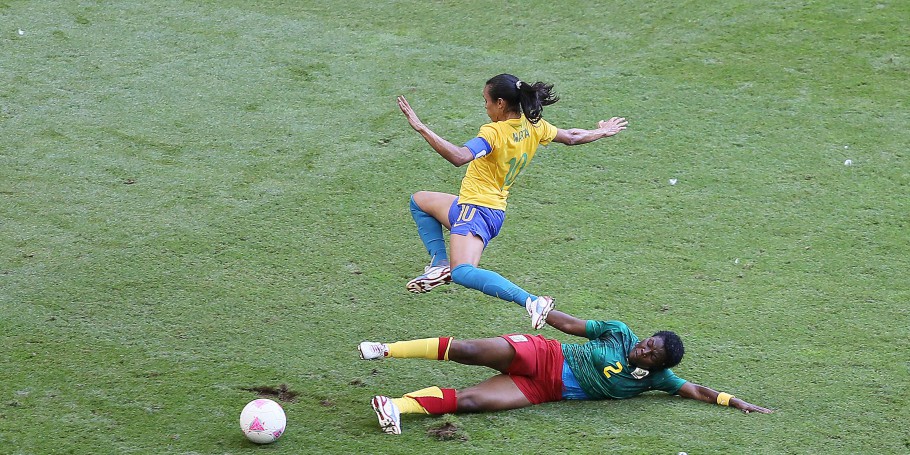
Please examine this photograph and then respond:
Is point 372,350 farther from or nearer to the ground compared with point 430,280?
nearer to the ground

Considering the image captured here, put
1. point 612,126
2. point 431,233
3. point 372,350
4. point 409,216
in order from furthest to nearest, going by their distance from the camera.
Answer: point 409,216, point 612,126, point 431,233, point 372,350

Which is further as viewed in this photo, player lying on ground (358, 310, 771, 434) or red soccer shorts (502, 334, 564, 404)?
red soccer shorts (502, 334, 564, 404)

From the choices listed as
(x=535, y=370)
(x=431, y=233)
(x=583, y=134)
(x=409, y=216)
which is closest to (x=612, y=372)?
(x=535, y=370)

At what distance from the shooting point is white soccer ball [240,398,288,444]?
5.96 meters

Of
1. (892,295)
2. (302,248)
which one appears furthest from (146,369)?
(892,295)

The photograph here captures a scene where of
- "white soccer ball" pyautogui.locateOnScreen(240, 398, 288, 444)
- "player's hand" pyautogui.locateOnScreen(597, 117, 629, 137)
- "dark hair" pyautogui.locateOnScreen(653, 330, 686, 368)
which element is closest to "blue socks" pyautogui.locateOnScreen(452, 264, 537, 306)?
"dark hair" pyautogui.locateOnScreen(653, 330, 686, 368)

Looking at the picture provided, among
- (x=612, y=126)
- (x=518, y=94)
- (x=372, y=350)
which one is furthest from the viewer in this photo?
(x=612, y=126)

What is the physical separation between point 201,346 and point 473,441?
2.22 m

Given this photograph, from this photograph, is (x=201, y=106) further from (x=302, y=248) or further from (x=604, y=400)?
(x=604, y=400)

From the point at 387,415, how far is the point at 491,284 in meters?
1.04

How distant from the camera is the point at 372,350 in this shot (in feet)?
21.4

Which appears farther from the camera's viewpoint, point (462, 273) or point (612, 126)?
point (612, 126)

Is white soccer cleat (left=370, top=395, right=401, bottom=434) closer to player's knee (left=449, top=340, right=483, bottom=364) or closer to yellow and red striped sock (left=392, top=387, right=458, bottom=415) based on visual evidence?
yellow and red striped sock (left=392, top=387, right=458, bottom=415)

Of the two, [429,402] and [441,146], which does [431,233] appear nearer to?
[441,146]
